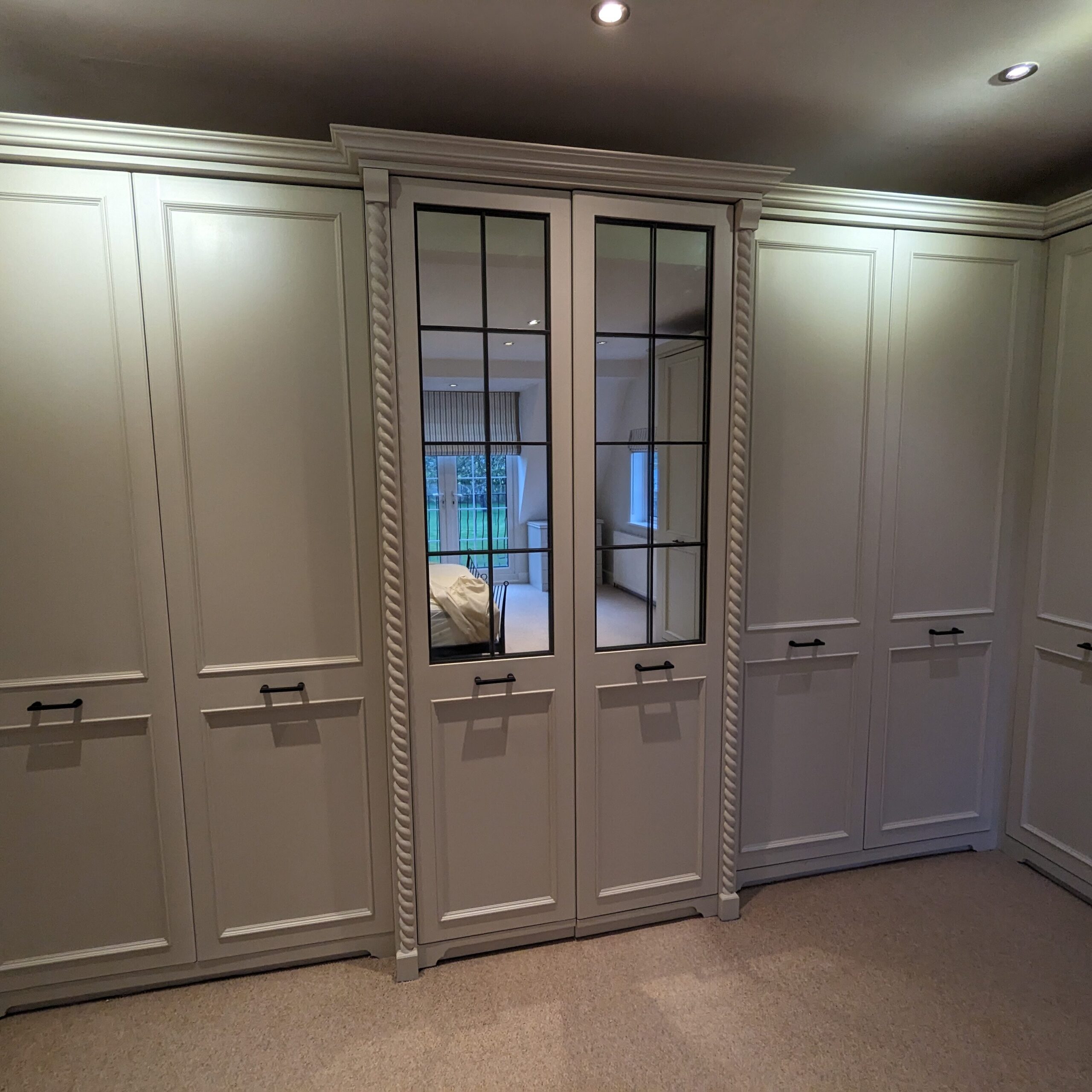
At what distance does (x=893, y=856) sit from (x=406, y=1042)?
190 cm

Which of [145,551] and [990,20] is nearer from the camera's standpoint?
[990,20]

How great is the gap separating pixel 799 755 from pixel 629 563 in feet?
3.37

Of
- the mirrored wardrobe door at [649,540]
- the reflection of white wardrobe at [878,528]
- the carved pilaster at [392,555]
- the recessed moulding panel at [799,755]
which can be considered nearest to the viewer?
the carved pilaster at [392,555]

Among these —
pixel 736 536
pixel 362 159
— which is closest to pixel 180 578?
pixel 362 159

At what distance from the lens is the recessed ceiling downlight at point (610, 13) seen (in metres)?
1.48

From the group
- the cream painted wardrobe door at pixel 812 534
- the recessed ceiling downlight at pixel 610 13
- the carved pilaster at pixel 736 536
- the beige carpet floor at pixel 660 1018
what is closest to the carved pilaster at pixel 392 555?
the beige carpet floor at pixel 660 1018

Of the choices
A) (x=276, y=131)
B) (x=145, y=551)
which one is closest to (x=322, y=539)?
(x=145, y=551)

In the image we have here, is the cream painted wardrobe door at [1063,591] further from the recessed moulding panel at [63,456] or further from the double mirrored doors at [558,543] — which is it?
the recessed moulding panel at [63,456]

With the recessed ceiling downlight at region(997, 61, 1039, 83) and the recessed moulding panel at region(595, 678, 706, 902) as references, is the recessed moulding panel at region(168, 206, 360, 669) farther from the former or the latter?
the recessed ceiling downlight at region(997, 61, 1039, 83)

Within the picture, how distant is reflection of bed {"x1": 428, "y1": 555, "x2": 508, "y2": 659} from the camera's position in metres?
1.90

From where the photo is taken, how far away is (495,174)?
1.77 metres

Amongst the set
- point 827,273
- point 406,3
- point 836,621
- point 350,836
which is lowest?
point 350,836

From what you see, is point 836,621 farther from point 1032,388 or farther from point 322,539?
point 322,539

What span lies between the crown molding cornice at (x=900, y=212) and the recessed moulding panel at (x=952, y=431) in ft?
0.39
